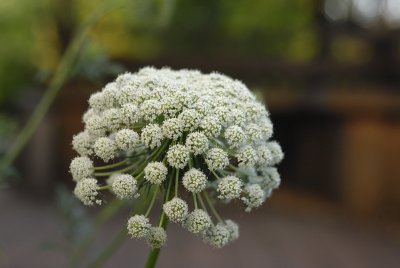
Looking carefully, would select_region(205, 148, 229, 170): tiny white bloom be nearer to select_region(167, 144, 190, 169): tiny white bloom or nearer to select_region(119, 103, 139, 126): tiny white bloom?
select_region(167, 144, 190, 169): tiny white bloom

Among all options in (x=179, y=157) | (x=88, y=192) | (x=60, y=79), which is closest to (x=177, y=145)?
(x=179, y=157)

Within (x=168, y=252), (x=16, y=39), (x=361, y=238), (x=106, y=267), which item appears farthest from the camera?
(x=16, y=39)

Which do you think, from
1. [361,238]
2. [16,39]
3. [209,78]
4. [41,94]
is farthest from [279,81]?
[209,78]

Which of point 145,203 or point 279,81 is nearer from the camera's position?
point 145,203

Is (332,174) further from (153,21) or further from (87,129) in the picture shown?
(87,129)

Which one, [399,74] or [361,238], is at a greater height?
[399,74]

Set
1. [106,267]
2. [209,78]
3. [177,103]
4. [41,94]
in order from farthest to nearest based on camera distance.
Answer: [41,94] < [106,267] < [209,78] < [177,103]

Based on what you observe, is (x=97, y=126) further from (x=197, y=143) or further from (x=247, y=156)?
(x=247, y=156)
